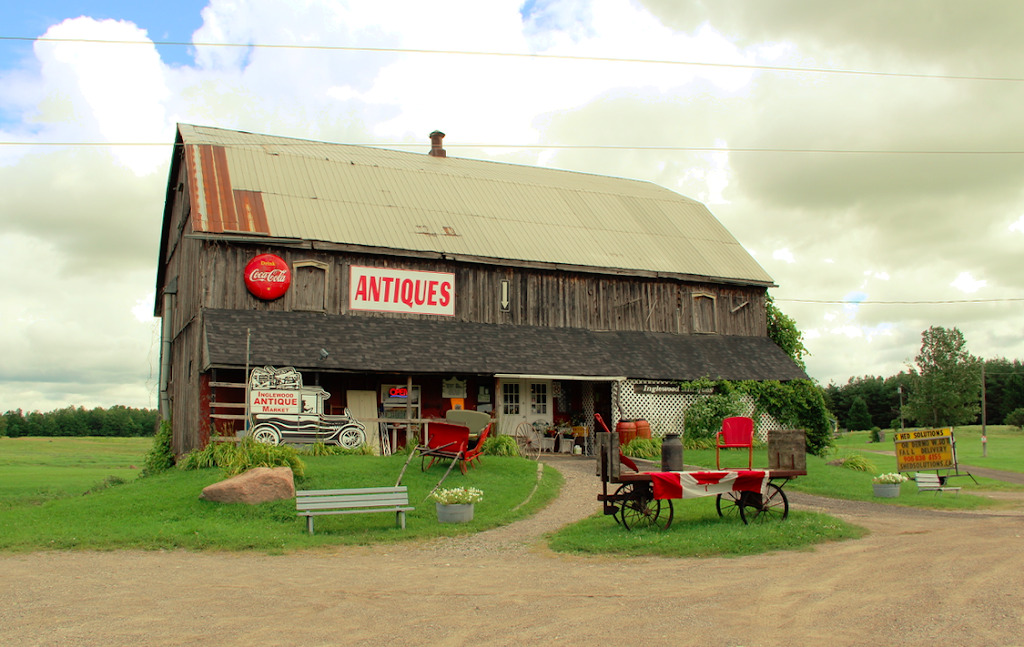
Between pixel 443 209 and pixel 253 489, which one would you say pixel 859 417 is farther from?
pixel 253 489

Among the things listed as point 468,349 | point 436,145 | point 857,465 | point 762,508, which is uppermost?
point 436,145

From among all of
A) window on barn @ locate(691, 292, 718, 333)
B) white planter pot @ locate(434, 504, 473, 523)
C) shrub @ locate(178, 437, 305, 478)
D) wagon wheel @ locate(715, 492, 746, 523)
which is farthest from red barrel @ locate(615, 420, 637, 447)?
white planter pot @ locate(434, 504, 473, 523)

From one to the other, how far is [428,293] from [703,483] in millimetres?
13709

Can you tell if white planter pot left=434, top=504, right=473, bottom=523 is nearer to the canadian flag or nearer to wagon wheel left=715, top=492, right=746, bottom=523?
the canadian flag

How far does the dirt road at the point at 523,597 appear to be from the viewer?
6.23 m

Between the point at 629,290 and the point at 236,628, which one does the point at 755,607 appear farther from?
the point at 629,290

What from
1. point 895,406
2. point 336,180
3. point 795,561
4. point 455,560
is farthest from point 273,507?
point 895,406

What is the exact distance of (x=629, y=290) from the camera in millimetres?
26359

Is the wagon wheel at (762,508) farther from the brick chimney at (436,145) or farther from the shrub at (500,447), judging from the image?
the brick chimney at (436,145)

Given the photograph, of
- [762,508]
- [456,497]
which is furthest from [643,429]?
[762,508]

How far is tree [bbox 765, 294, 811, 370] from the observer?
1139 inches

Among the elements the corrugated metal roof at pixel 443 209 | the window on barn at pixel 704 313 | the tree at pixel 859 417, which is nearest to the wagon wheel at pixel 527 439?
the corrugated metal roof at pixel 443 209

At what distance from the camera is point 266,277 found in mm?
21219

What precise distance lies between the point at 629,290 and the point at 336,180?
33.7 ft
